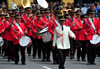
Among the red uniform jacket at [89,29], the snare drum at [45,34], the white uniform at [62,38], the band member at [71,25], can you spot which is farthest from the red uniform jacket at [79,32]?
the white uniform at [62,38]

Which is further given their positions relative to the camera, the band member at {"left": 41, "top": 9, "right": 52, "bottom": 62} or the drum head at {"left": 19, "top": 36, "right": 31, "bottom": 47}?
the band member at {"left": 41, "top": 9, "right": 52, "bottom": 62}

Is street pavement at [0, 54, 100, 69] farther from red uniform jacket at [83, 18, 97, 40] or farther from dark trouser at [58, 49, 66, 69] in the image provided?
dark trouser at [58, 49, 66, 69]

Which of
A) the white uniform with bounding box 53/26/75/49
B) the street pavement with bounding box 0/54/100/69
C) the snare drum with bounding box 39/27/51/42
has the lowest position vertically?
the street pavement with bounding box 0/54/100/69

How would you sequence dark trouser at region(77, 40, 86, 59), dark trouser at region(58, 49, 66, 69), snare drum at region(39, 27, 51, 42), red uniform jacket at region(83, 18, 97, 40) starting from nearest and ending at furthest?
dark trouser at region(58, 49, 66, 69) < red uniform jacket at region(83, 18, 97, 40) < snare drum at region(39, 27, 51, 42) < dark trouser at region(77, 40, 86, 59)

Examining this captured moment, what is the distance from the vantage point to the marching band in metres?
15.2

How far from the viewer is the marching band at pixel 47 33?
49.9 ft

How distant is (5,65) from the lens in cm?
1541

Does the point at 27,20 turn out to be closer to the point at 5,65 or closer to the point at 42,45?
the point at 42,45

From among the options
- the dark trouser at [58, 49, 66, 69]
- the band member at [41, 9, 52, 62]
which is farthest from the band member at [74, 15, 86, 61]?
the dark trouser at [58, 49, 66, 69]

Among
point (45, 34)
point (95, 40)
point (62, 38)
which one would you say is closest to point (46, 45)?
point (45, 34)

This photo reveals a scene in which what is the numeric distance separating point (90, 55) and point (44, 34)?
2188mm

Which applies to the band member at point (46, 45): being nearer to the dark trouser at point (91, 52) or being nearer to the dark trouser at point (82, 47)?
the dark trouser at point (82, 47)

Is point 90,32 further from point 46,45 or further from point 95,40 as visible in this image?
point 46,45

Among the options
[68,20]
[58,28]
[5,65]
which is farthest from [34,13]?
[58,28]
